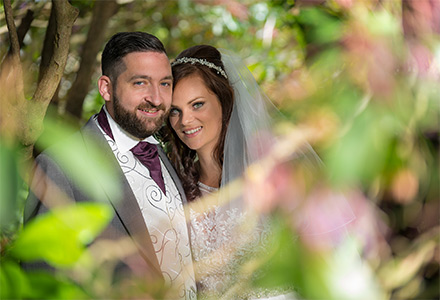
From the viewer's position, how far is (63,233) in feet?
1.56

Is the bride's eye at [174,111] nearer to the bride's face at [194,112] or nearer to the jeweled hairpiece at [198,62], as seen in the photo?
the bride's face at [194,112]

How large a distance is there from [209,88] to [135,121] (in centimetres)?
55

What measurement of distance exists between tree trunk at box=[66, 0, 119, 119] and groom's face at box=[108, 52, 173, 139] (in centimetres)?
101

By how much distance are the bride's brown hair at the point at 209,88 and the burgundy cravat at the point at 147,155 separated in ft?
1.09

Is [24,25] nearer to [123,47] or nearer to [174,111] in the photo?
[123,47]

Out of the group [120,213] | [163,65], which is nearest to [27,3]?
[163,65]

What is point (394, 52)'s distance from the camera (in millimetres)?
650

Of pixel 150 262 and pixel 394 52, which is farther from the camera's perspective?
pixel 150 262

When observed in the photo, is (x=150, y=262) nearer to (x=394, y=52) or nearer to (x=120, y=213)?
(x=120, y=213)

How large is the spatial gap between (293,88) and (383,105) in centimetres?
23

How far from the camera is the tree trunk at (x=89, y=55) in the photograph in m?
3.29

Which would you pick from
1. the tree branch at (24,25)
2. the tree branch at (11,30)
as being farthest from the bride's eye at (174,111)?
the tree branch at (24,25)

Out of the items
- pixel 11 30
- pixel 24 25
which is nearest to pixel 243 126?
pixel 11 30

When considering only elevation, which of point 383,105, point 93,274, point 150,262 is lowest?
point 150,262
